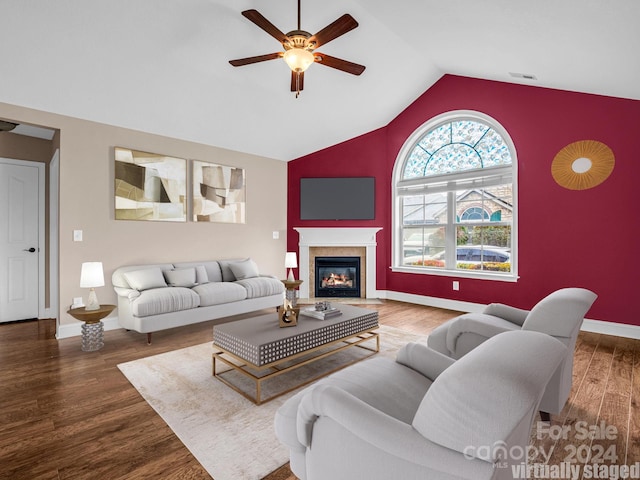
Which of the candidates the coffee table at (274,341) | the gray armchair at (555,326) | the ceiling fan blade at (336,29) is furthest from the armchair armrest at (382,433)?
the ceiling fan blade at (336,29)

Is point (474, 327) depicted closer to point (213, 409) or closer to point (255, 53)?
point (213, 409)

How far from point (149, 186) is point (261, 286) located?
2.01 m

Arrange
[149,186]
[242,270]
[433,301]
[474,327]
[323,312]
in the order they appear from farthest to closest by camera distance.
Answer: [433,301]
[242,270]
[149,186]
[323,312]
[474,327]

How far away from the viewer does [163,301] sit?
362cm

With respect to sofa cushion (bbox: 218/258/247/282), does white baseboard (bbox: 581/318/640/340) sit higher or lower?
lower

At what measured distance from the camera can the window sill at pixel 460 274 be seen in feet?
15.3

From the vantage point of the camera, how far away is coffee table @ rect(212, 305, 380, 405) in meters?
2.37

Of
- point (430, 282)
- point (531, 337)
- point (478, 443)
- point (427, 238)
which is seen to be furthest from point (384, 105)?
point (478, 443)

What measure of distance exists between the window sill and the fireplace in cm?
71

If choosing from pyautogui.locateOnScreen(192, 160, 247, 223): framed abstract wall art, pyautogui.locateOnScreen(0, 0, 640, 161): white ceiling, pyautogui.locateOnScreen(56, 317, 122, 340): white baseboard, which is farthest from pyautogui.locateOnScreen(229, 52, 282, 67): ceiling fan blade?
pyautogui.locateOnScreen(56, 317, 122, 340): white baseboard

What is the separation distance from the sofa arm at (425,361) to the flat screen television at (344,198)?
166 inches

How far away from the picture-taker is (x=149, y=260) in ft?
14.7

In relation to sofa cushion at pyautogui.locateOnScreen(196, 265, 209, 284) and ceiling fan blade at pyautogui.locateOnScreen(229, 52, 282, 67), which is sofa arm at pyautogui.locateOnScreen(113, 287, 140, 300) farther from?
ceiling fan blade at pyautogui.locateOnScreen(229, 52, 282, 67)

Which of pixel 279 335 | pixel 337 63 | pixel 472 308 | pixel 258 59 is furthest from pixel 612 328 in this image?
pixel 258 59
